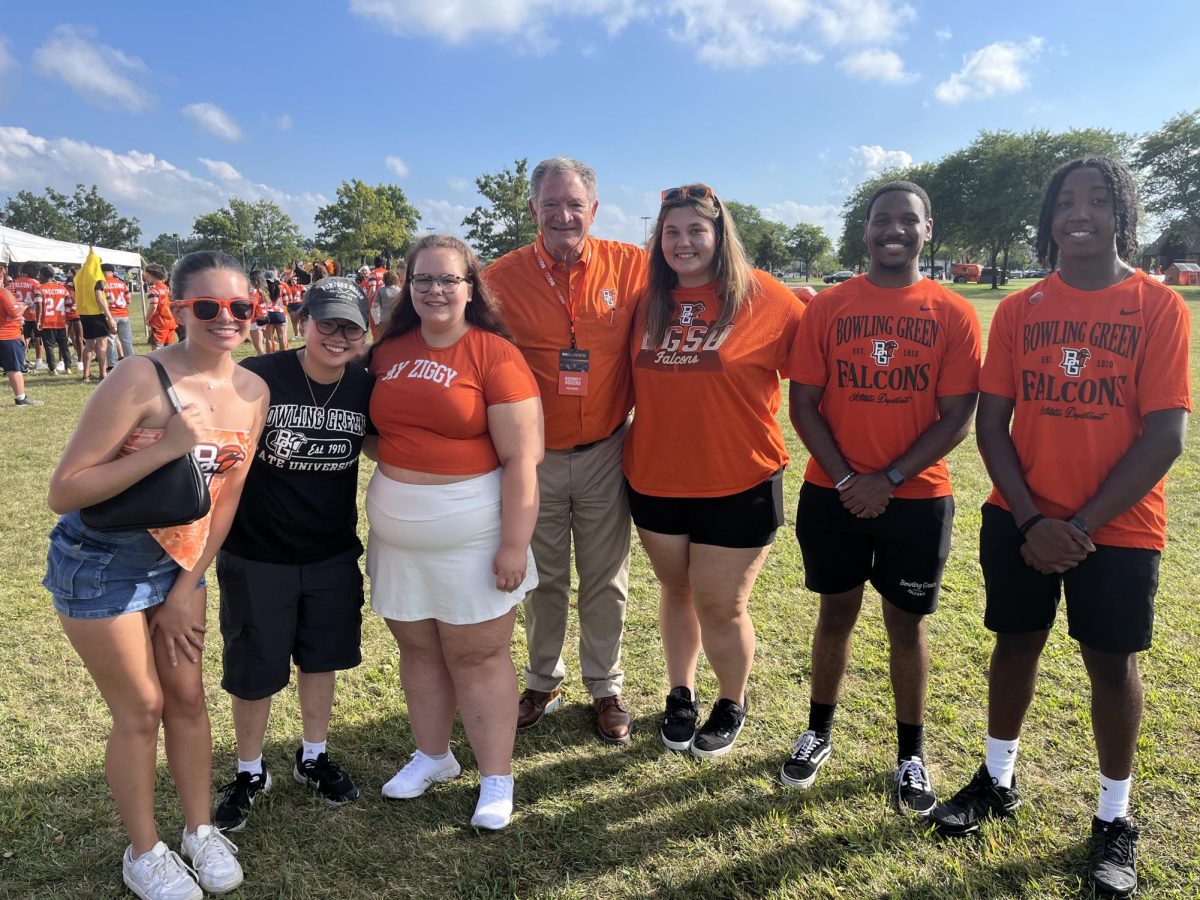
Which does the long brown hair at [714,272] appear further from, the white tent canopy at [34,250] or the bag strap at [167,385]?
the white tent canopy at [34,250]

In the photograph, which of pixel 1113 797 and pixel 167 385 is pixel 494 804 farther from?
pixel 1113 797

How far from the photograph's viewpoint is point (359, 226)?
4728cm

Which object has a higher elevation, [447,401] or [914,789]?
[447,401]

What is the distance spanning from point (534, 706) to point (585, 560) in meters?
0.74

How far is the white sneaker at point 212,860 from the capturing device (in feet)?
7.79

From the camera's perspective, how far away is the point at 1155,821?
8.53 ft

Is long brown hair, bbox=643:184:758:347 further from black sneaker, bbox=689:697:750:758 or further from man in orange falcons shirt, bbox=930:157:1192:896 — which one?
black sneaker, bbox=689:697:750:758

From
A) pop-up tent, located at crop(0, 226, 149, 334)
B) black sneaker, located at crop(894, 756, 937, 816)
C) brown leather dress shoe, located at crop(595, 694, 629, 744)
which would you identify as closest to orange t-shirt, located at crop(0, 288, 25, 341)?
pop-up tent, located at crop(0, 226, 149, 334)

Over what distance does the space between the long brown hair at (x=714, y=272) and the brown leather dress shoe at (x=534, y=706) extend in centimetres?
175

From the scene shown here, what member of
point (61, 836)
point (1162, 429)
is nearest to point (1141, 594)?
point (1162, 429)

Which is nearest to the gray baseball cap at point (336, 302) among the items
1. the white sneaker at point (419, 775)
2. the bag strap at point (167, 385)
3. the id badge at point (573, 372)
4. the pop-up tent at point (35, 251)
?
the bag strap at point (167, 385)

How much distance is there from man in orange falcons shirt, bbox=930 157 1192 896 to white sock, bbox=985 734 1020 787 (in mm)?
277

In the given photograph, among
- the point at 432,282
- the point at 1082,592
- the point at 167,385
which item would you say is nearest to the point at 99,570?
the point at 167,385

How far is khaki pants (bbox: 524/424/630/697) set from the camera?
3164 millimetres
